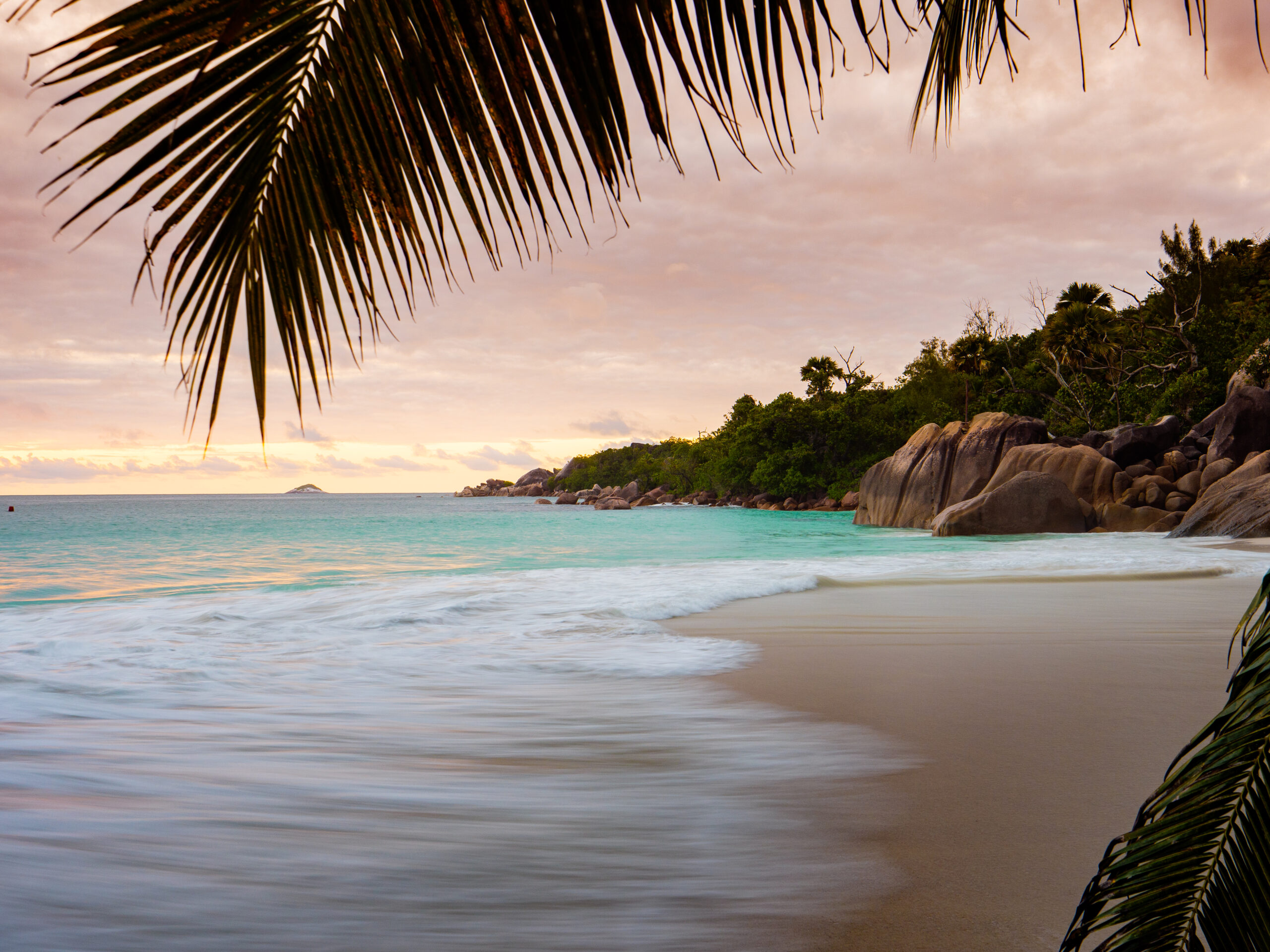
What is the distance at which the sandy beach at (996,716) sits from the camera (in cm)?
195

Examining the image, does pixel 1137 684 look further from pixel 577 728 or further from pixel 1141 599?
pixel 1141 599

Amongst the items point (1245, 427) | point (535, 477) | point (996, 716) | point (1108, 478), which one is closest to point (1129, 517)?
point (1108, 478)

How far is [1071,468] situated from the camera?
22.0 meters

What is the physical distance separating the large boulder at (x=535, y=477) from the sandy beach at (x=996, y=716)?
98549 millimetres

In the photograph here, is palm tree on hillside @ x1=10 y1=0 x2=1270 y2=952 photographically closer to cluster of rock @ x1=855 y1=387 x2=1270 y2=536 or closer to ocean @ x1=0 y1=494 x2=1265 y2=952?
ocean @ x1=0 y1=494 x2=1265 y2=952

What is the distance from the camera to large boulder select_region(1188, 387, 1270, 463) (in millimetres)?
19453

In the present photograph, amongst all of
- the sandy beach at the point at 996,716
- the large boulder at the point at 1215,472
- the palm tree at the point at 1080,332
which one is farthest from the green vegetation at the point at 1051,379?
the sandy beach at the point at 996,716

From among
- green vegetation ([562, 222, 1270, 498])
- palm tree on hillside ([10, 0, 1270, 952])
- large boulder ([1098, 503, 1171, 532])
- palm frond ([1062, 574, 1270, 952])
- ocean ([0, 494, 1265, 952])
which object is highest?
green vegetation ([562, 222, 1270, 498])

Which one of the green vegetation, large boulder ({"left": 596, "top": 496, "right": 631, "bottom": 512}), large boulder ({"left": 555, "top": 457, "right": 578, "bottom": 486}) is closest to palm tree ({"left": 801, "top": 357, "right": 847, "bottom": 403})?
the green vegetation

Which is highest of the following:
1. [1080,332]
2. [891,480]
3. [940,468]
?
[1080,332]

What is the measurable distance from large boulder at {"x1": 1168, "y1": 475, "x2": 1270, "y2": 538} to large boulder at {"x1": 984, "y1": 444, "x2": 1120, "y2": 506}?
4697 millimetres

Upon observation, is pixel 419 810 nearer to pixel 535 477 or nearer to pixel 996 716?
pixel 996 716

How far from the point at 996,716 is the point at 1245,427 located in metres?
20.6

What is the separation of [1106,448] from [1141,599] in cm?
1805
